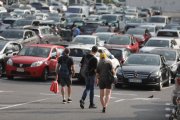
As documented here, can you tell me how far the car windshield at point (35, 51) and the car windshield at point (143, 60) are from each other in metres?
3.53

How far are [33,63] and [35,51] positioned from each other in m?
1.36

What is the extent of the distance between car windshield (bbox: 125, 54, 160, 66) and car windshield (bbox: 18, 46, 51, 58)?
11.6 feet

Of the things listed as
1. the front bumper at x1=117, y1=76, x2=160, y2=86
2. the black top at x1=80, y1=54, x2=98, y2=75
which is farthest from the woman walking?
the front bumper at x1=117, y1=76, x2=160, y2=86

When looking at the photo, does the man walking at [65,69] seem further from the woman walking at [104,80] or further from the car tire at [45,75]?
the car tire at [45,75]

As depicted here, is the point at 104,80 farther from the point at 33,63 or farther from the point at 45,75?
the point at 45,75

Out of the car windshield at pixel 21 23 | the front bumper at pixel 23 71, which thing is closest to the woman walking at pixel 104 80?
the front bumper at pixel 23 71

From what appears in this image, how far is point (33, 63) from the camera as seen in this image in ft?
84.2

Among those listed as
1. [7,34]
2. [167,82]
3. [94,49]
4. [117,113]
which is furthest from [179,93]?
[7,34]

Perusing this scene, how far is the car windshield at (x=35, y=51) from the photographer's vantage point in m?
26.8

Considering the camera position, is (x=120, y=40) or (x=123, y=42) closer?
(x=123, y=42)

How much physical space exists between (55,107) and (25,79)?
913 cm

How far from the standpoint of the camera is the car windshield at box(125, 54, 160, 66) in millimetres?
25297

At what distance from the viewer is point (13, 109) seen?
17.0 metres

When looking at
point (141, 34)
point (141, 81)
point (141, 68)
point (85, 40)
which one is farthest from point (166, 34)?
point (141, 81)
